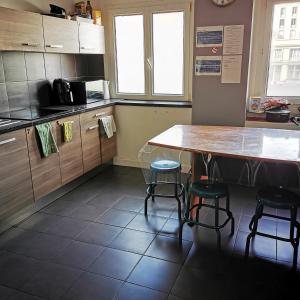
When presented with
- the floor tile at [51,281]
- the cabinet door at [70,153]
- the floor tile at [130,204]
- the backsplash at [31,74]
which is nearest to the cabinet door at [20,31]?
the backsplash at [31,74]

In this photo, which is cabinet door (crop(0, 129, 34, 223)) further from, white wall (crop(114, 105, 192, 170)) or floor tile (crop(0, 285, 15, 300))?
white wall (crop(114, 105, 192, 170))

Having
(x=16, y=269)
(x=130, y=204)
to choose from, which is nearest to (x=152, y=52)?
(x=130, y=204)

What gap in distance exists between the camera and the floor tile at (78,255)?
218 cm

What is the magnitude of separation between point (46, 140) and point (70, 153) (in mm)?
433

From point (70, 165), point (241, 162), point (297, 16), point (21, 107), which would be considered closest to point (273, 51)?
point (297, 16)

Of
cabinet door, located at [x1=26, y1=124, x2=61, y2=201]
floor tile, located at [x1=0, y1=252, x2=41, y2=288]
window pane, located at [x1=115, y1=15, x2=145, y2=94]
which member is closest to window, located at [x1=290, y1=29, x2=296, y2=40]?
window pane, located at [x1=115, y1=15, x2=145, y2=94]

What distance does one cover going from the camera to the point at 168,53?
12.8 ft

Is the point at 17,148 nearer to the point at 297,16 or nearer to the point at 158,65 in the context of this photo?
the point at 158,65

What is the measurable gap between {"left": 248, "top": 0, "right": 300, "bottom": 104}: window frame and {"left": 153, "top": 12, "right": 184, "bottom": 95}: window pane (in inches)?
33.4

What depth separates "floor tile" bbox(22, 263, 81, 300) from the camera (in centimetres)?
191

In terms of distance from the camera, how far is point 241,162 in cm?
329

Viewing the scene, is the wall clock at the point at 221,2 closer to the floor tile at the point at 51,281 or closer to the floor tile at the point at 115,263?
the floor tile at the point at 115,263

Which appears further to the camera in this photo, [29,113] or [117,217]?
[29,113]

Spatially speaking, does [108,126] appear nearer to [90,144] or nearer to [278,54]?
[90,144]
